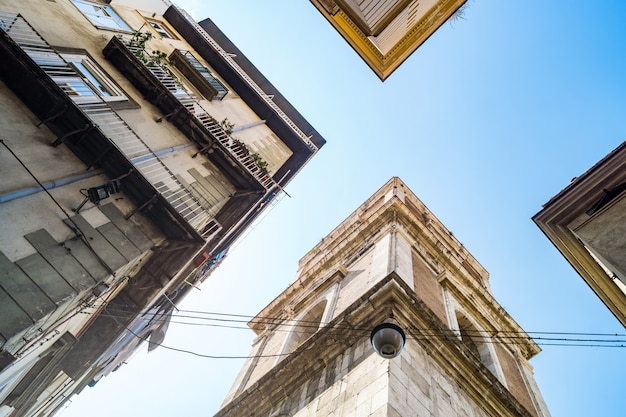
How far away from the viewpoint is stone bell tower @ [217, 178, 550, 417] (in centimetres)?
899

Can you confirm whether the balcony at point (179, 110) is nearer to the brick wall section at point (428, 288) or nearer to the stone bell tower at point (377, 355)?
the stone bell tower at point (377, 355)

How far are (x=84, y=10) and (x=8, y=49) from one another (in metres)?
6.96

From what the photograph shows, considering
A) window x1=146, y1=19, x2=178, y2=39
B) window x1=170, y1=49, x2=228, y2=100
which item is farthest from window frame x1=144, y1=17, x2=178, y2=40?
window x1=170, y1=49, x2=228, y2=100

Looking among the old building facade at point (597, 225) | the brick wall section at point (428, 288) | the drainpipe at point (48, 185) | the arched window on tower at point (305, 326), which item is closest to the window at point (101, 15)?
the drainpipe at point (48, 185)

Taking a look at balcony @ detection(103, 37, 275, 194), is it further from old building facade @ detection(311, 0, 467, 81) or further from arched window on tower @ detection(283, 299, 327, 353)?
arched window on tower @ detection(283, 299, 327, 353)

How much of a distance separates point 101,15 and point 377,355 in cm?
1286

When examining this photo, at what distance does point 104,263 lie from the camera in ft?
23.4

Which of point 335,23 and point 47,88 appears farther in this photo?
point 335,23

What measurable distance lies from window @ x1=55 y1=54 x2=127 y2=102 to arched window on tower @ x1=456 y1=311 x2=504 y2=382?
12.7 metres

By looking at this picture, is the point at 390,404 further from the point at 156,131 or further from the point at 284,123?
the point at 284,123

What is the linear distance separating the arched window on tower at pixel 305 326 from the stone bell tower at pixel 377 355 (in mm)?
46

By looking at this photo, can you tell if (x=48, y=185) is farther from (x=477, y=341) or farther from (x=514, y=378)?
(x=514, y=378)

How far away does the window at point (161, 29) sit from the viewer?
17.7 meters

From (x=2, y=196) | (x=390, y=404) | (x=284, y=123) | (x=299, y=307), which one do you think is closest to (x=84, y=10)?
(x=284, y=123)
